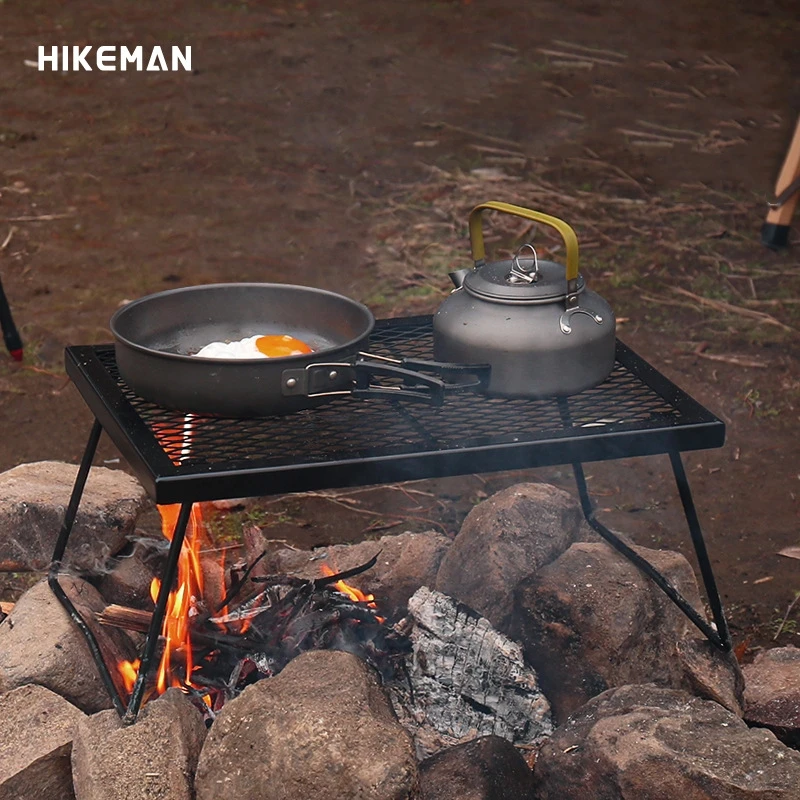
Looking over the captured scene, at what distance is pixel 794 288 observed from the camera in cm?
656

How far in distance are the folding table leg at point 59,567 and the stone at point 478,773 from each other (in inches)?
30.0

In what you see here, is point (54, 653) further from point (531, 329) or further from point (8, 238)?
point (8, 238)

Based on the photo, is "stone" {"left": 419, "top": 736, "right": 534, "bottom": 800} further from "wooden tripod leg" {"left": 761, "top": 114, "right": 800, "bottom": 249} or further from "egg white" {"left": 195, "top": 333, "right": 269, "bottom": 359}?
"wooden tripod leg" {"left": 761, "top": 114, "right": 800, "bottom": 249}

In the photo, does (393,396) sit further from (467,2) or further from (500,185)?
(467,2)

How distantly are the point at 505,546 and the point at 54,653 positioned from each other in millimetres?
1252

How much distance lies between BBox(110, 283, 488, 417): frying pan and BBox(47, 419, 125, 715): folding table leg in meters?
0.31

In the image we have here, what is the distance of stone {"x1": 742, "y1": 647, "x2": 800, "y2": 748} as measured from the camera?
3256 millimetres

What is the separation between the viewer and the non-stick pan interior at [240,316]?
3.18 metres

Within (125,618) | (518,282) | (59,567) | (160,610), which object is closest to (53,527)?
(59,567)

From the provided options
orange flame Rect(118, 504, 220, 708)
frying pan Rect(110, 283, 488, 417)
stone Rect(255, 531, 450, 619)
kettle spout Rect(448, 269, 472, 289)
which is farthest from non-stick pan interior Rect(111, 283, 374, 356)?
stone Rect(255, 531, 450, 619)

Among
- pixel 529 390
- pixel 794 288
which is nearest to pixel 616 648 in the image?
pixel 529 390

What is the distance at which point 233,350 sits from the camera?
2.95m

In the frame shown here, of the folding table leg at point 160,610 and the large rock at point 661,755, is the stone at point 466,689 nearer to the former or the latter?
the large rock at point 661,755

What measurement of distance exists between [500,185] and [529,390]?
4935mm
